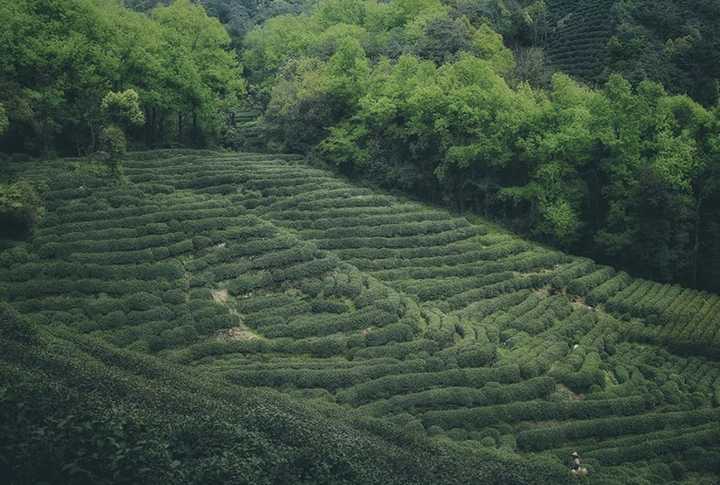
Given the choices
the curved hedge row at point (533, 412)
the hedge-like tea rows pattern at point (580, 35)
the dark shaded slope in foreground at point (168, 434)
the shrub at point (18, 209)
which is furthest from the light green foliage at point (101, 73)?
the hedge-like tea rows pattern at point (580, 35)

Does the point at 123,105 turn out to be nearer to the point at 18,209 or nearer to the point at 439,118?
the point at 18,209

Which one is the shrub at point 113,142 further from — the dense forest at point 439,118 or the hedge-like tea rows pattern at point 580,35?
the hedge-like tea rows pattern at point 580,35

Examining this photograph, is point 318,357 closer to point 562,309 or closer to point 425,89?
point 562,309

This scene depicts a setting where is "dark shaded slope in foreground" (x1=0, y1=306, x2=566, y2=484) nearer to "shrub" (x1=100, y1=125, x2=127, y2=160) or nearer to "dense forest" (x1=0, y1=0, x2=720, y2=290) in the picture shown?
"shrub" (x1=100, y1=125, x2=127, y2=160)

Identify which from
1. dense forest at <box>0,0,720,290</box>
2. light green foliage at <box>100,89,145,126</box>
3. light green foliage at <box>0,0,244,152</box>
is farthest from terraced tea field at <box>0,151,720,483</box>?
light green foliage at <box>0,0,244,152</box>

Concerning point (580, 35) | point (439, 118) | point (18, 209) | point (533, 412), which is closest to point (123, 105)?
point (18, 209)

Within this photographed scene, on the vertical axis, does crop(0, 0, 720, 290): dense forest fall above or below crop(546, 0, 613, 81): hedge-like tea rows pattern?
below
